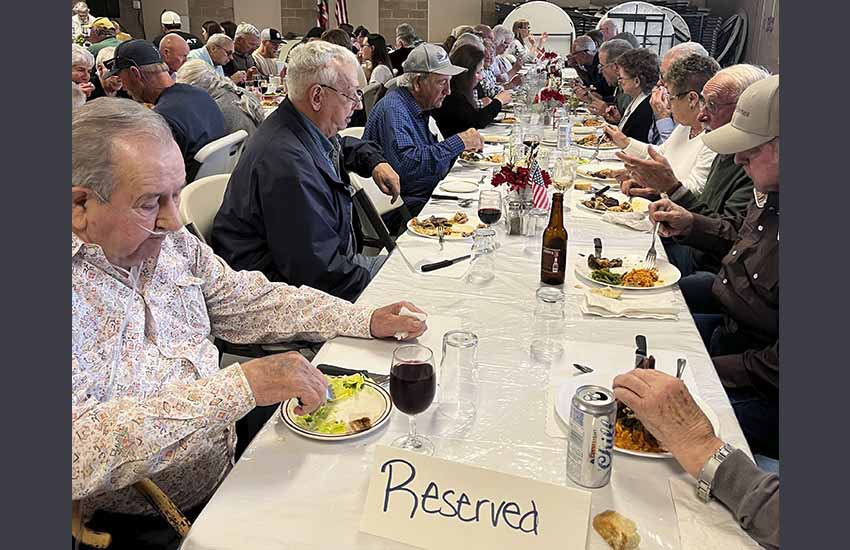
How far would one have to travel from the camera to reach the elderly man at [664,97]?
350cm

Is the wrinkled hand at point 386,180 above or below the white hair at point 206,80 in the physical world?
below

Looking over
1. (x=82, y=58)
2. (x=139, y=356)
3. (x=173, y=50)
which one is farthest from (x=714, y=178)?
(x=173, y=50)

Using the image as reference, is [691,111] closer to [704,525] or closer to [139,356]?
[704,525]

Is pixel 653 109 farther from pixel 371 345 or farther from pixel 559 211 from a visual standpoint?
pixel 371 345

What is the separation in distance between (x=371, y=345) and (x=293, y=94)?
1.26m

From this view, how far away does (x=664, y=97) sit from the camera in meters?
4.15

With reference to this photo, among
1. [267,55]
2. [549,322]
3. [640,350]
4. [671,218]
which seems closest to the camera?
[640,350]

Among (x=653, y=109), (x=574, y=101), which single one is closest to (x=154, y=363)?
(x=653, y=109)

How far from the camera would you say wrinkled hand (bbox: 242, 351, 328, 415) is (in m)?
1.27

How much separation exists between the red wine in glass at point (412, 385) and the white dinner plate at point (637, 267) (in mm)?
988

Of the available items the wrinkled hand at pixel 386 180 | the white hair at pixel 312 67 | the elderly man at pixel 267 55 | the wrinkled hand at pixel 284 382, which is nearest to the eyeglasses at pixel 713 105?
the wrinkled hand at pixel 386 180

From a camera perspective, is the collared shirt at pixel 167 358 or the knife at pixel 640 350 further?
the knife at pixel 640 350

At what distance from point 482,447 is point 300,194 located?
1257 millimetres

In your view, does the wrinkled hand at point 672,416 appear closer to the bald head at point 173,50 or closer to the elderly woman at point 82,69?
the elderly woman at point 82,69
